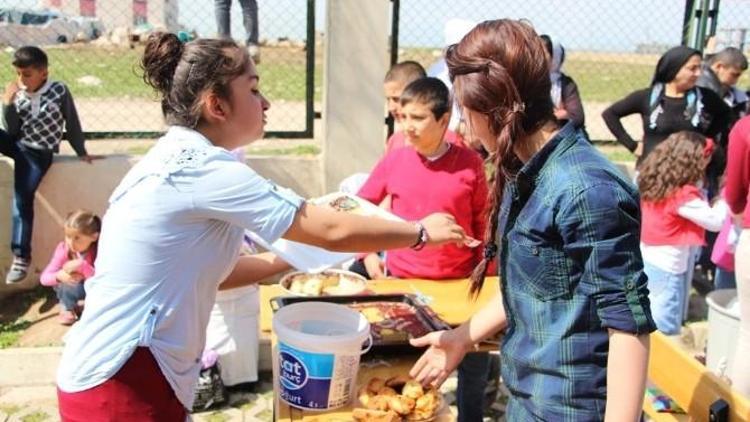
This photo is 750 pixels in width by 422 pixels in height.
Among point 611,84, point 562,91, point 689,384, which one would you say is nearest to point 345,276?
point 689,384

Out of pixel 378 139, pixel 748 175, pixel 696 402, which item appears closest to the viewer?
pixel 696 402

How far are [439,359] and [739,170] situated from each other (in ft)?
6.24

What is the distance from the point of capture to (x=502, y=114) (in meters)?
1.35

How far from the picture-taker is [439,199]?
302 cm

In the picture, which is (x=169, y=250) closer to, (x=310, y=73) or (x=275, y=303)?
(x=275, y=303)

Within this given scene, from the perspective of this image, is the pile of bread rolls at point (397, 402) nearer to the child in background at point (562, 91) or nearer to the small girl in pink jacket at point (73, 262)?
the small girl in pink jacket at point (73, 262)

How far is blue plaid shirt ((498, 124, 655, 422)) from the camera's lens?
49.4 inches

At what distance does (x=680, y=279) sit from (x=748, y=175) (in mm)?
1271

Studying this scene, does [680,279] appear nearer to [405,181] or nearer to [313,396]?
[405,181]

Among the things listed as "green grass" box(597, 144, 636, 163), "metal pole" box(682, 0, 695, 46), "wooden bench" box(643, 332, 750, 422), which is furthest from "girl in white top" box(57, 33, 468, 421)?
"metal pole" box(682, 0, 695, 46)

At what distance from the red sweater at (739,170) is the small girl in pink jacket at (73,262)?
136 inches

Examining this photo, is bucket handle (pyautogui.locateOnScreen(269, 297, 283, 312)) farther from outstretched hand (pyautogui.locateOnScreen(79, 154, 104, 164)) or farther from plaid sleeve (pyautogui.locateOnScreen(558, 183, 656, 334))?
outstretched hand (pyautogui.locateOnScreen(79, 154, 104, 164))

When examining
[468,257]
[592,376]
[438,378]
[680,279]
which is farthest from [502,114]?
[680,279]

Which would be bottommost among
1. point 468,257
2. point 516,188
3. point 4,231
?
point 4,231
